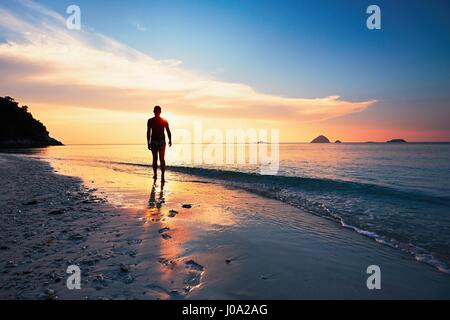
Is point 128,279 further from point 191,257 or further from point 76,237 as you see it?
point 76,237

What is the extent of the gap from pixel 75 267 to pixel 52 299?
78 cm

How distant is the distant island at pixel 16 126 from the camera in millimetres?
94625

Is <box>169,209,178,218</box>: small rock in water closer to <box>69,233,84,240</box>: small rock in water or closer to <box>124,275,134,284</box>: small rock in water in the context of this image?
<box>69,233,84,240</box>: small rock in water

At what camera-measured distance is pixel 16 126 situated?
9944 centimetres

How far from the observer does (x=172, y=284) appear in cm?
299

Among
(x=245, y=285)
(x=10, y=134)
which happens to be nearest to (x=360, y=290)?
(x=245, y=285)

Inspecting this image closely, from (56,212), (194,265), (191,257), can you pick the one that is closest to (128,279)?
(194,265)

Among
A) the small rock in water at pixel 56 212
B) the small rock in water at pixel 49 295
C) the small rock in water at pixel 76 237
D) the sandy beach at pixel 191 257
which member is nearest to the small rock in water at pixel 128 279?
the sandy beach at pixel 191 257

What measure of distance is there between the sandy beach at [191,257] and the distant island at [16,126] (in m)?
117

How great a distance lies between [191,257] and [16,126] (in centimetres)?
12819

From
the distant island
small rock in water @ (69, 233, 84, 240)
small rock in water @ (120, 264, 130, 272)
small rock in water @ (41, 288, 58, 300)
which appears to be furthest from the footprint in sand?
the distant island

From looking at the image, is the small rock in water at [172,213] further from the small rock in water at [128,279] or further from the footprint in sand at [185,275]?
the small rock in water at [128,279]

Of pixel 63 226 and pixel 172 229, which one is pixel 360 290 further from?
A: pixel 63 226

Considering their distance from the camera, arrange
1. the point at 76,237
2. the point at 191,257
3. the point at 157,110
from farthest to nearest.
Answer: the point at 157,110 < the point at 76,237 < the point at 191,257
